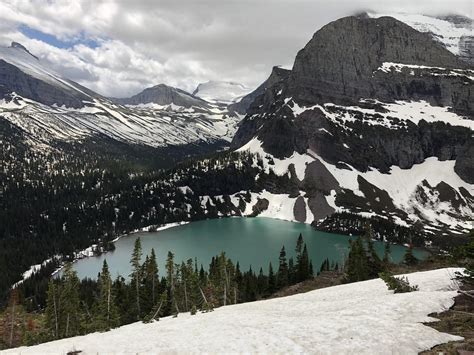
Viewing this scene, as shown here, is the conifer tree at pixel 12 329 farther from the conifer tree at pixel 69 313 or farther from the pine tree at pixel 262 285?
the pine tree at pixel 262 285

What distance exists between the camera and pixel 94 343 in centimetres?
2600

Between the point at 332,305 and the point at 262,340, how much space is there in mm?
11029

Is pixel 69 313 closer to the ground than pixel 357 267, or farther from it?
closer to the ground

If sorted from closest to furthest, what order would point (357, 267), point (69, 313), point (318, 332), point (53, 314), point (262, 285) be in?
1. point (318, 332)
2. point (53, 314)
3. point (69, 313)
4. point (357, 267)
5. point (262, 285)

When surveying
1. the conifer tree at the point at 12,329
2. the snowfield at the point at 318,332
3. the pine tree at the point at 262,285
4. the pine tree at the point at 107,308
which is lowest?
the pine tree at the point at 262,285

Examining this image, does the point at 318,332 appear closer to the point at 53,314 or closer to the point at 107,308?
the point at 107,308

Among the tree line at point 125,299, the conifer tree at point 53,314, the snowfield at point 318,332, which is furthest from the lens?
the conifer tree at point 53,314

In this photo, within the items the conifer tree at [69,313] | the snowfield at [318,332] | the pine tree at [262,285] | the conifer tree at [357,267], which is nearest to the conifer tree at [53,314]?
the conifer tree at [69,313]

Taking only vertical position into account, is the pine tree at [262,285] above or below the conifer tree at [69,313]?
below

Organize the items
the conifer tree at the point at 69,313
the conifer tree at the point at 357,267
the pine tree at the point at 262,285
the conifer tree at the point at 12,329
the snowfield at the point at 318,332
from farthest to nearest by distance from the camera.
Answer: the pine tree at the point at 262,285
the conifer tree at the point at 357,267
the conifer tree at the point at 12,329
the conifer tree at the point at 69,313
the snowfield at the point at 318,332

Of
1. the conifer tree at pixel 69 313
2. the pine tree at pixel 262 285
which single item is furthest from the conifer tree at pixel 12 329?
the pine tree at pixel 262 285

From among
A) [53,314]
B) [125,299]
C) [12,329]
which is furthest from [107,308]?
[12,329]

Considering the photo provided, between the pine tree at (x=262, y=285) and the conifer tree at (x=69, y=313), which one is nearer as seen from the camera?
Answer: the conifer tree at (x=69, y=313)

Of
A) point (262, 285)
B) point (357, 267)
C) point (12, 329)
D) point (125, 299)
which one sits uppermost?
point (357, 267)
